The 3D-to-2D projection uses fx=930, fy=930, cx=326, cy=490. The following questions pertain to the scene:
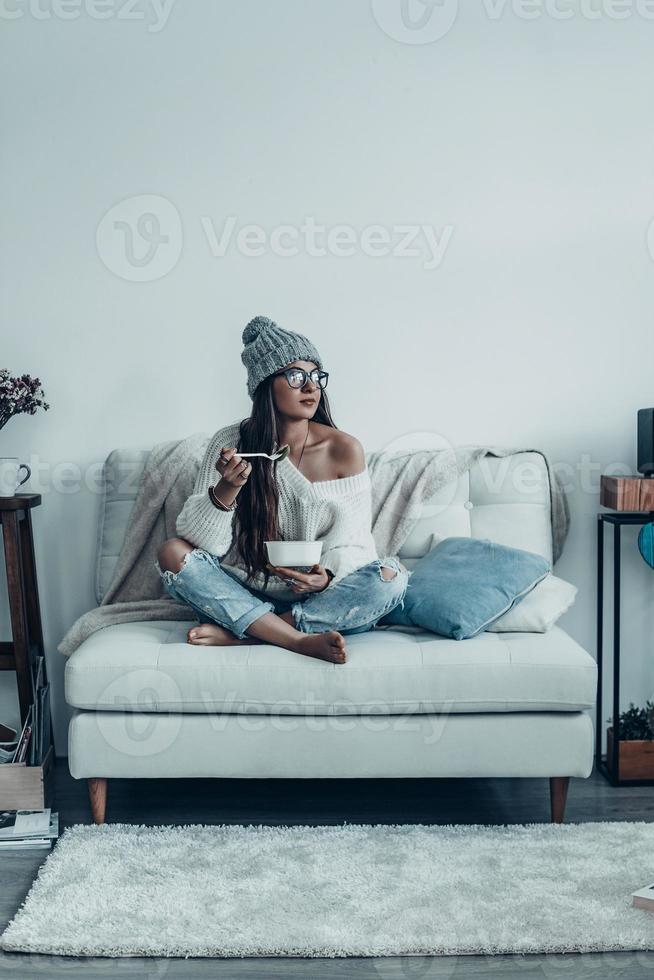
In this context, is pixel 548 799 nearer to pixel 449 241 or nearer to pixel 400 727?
pixel 400 727

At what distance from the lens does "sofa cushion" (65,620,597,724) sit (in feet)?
7.18

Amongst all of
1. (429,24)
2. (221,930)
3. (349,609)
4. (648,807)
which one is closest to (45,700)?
(349,609)

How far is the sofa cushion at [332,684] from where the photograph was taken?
219 cm

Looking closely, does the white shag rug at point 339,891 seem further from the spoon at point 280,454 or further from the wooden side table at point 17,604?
the spoon at point 280,454

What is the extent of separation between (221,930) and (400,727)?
66cm

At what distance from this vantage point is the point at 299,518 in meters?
2.53

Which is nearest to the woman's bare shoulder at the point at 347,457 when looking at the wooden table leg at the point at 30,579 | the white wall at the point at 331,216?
the white wall at the point at 331,216

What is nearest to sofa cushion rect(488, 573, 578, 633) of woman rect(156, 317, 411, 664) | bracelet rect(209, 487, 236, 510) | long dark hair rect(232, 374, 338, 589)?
woman rect(156, 317, 411, 664)

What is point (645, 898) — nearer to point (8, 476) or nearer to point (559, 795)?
point (559, 795)

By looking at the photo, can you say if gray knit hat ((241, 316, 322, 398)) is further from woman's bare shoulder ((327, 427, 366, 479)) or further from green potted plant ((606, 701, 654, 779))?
green potted plant ((606, 701, 654, 779))

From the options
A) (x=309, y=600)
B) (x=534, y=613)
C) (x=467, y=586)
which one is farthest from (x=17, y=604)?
(x=534, y=613)

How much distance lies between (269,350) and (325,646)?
0.83 metres

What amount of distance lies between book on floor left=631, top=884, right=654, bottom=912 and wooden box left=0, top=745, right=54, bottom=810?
144cm

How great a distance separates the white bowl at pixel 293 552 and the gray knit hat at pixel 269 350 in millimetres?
521
